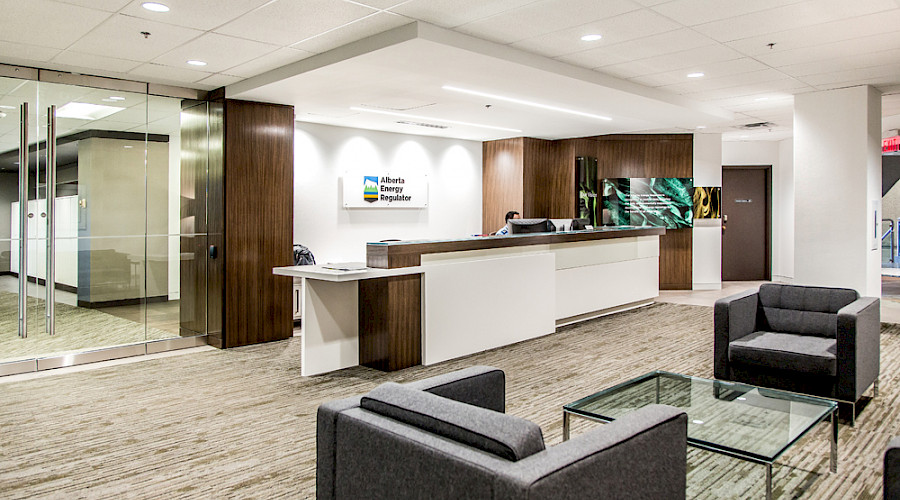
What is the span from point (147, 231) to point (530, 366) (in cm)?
382

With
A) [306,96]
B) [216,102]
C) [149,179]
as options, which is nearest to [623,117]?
[306,96]

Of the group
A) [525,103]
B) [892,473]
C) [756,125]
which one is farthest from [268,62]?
[756,125]

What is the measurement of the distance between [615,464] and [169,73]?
5.29 m

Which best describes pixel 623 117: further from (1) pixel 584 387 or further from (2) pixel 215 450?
(2) pixel 215 450

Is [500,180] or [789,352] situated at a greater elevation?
[500,180]

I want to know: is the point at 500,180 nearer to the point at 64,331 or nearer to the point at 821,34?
the point at 821,34

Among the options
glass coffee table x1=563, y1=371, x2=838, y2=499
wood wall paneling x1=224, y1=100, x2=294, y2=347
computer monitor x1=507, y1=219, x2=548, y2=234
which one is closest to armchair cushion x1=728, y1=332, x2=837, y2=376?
glass coffee table x1=563, y1=371, x2=838, y2=499

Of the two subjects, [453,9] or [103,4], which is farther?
[453,9]

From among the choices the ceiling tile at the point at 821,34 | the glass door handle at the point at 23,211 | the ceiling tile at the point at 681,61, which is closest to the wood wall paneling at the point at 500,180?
the ceiling tile at the point at 681,61

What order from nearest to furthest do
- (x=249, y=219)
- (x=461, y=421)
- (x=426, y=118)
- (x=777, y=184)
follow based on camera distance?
(x=461, y=421), (x=249, y=219), (x=426, y=118), (x=777, y=184)

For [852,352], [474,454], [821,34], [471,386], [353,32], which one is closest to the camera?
[474,454]

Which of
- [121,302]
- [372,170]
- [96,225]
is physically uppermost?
[372,170]

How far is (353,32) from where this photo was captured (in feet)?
14.6

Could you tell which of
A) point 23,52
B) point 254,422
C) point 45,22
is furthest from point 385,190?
point 254,422
